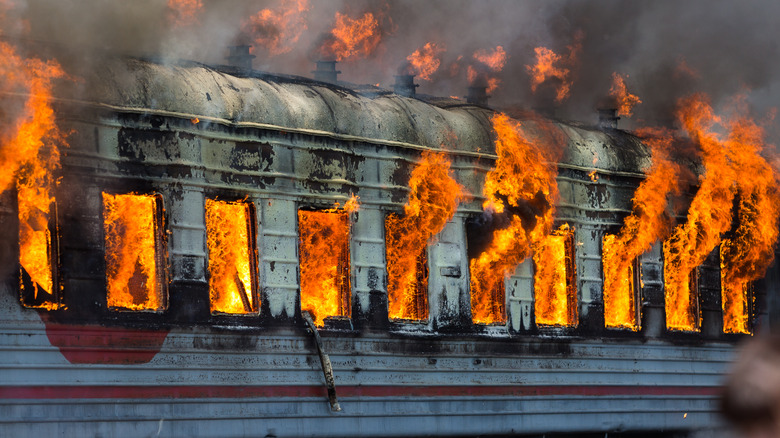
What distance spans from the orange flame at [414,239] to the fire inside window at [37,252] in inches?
164

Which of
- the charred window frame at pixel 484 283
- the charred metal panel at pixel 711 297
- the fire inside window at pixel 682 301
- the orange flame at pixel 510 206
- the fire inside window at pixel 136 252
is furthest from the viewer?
the charred metal panel at pixel 711 297

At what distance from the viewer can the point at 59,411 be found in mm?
9336

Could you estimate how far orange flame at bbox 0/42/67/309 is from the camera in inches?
368

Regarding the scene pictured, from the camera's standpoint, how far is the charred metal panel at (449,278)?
12.8 metres

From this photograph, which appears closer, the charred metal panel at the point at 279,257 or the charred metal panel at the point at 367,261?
the charred metal panel at the point at 279,257

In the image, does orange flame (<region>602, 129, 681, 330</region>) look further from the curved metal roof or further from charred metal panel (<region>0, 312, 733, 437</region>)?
the curved metal roof

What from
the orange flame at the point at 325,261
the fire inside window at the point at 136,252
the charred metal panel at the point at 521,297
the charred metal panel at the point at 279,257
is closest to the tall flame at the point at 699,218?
the charred metal panel at the point at 521,297

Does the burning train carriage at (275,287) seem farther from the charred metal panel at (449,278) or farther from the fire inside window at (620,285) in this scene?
the fire inside window at (620,285)

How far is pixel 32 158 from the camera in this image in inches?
373

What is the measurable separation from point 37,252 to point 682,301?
9584 millimetres

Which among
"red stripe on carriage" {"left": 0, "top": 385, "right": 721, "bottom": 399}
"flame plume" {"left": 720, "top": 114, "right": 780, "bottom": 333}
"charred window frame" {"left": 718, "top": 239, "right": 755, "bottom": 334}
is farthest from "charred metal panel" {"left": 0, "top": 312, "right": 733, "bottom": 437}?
"flame plume" {"left": 720, "top": 114, "right": 780, "bottom": 333}

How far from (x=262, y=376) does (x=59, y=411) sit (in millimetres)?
2190

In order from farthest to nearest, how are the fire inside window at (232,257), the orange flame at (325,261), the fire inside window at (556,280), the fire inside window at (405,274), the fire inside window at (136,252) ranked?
the fire inside window at (556,280) → the fire inside window at (405,274) → the orange flame at (325,261) → the fire inside window at (232,257) → the fire inside window at (136,252)

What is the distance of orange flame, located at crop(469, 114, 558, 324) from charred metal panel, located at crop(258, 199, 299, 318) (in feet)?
9.07
